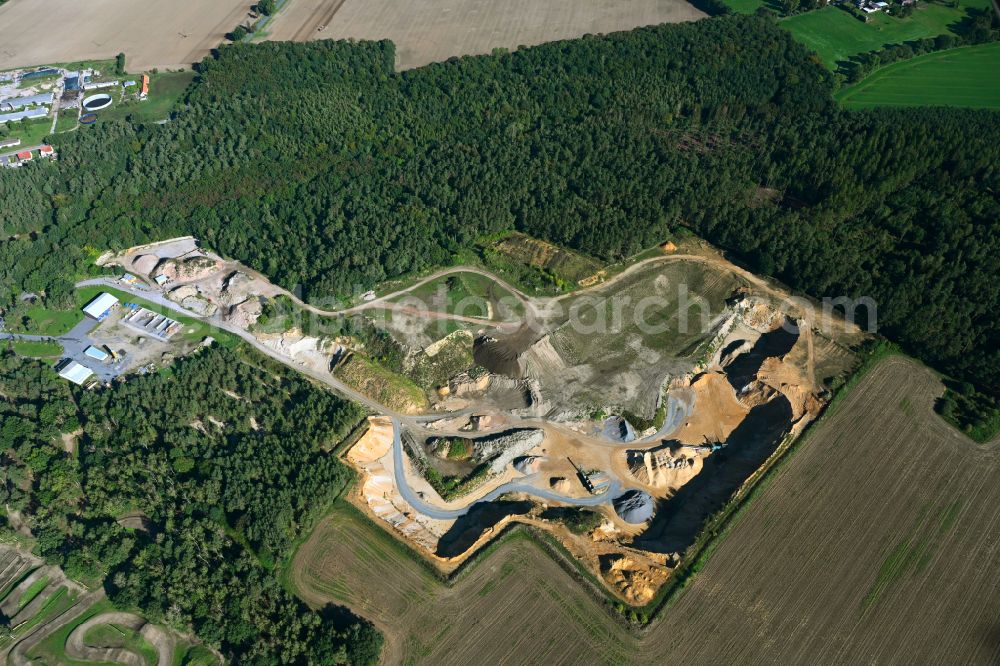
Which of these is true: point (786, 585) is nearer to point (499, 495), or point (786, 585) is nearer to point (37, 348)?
point (499, 495)

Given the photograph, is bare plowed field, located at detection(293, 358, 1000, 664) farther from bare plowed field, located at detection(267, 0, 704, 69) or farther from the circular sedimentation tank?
bare plowed field, located at detection(267, 0, 704, 69)

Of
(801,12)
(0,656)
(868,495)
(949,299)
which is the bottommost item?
(0,656)

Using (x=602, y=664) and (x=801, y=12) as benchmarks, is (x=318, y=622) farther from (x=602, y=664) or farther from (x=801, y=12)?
(x=801, y=12)

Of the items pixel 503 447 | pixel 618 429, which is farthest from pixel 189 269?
pixel 618 429

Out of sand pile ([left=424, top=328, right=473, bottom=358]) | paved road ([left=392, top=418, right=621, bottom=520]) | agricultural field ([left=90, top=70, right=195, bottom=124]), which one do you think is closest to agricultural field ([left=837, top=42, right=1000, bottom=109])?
sand pile ([left=424, top=328, right=473, bottom=358])

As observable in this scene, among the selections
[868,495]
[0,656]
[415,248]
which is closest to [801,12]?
[415,248]

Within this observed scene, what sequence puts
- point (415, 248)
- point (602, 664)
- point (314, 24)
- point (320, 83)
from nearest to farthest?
point (602, 664), point (415, 248), point (320, 83), point (314, 24)

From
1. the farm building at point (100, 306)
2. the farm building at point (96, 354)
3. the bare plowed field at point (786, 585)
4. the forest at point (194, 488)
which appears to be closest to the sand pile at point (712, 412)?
the bare plowed field at point (786, 585)

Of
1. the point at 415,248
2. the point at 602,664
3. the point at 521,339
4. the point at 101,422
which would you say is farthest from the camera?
the point at 415,248
